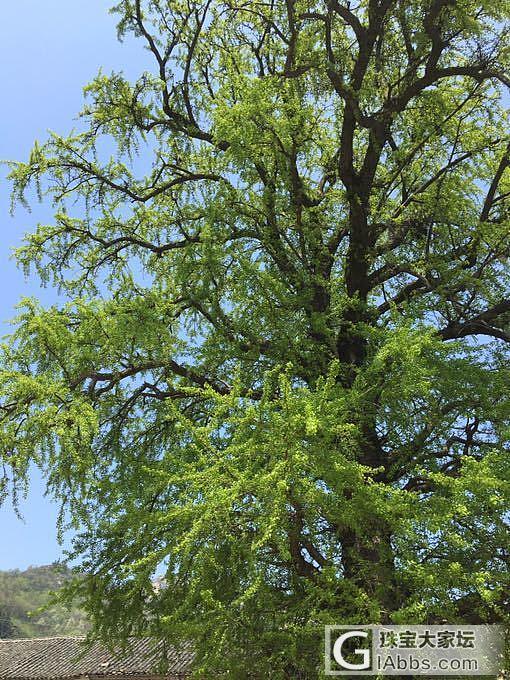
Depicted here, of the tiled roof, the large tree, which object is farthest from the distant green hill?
the large tree

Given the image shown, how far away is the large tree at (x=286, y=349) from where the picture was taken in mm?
6238

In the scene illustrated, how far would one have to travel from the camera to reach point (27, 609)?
185 ft

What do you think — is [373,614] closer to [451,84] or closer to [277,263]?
[277,263]

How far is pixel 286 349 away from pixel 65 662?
45.0ft

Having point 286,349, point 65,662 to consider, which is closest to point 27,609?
point 65,662

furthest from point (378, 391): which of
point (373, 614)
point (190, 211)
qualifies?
point (190, 211)

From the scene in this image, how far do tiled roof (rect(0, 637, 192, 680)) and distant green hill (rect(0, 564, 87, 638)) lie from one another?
1620cm

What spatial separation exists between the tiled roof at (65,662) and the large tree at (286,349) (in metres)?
7.65

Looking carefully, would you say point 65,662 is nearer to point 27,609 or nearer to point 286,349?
point 286,349

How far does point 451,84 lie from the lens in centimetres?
1132

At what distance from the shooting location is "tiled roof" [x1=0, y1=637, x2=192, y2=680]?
1567 cm

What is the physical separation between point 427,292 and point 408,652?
5.15 m

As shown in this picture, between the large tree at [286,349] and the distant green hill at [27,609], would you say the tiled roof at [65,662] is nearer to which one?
the large tree at [286,349]

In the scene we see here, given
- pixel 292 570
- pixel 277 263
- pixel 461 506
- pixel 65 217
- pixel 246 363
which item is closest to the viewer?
pixel 461 506
